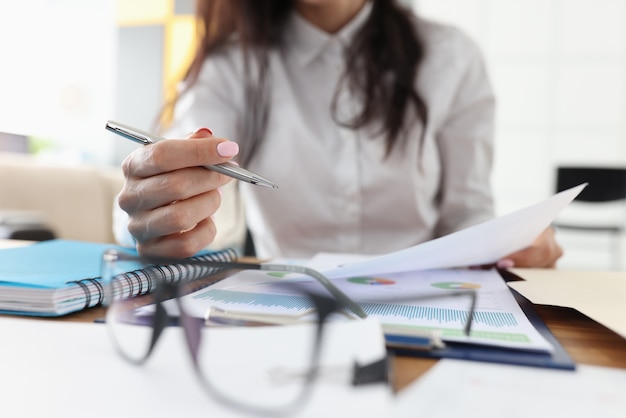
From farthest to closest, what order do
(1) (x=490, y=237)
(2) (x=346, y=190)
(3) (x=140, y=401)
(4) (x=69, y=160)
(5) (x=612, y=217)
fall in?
(4) (x=69, y=160) → (5) (x=612, y=217) → (2) (x=346, y=190) → (1) (x=490, y=237) → (3) (x=140, y=401)

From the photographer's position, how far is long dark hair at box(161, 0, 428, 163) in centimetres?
96

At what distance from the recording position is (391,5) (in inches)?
43.1

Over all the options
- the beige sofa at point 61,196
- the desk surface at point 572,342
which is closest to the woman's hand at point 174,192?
the desk surface at point 572,342

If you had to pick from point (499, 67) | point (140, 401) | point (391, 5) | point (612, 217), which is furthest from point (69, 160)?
point (140, 401)

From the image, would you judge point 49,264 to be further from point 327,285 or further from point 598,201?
point 598,201

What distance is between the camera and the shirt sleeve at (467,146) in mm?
960

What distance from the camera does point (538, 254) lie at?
0.60 meters

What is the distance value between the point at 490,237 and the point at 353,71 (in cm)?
59

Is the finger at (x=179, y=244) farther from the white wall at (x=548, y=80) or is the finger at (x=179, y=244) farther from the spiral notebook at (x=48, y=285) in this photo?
the white wall at (x=548, y=80)

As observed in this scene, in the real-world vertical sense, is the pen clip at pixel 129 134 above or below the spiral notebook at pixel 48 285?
above

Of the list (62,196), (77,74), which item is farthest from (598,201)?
(77,74)

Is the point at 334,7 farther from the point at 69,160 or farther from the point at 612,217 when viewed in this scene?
the point at 69,160

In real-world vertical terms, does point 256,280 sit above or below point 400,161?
below

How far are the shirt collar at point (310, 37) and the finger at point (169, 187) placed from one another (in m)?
0.62
